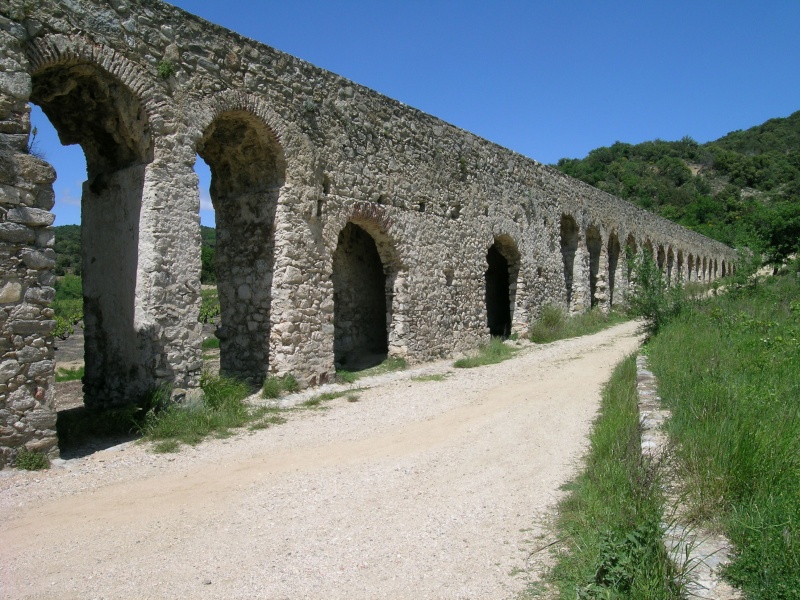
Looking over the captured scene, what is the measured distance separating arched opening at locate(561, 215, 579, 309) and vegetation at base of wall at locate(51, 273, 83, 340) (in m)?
16.0

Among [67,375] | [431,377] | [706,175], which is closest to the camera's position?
[431,377]

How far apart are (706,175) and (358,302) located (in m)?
64.2

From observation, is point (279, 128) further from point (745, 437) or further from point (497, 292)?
point (497, 292)

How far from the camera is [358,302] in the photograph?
40.6 feet

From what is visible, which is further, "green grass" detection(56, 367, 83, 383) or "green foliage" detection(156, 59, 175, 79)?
"green grass" detection(56, 367, 83, 383)

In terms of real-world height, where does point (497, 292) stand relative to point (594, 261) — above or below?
below

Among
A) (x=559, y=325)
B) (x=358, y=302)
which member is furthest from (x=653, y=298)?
(x=358, y=302)

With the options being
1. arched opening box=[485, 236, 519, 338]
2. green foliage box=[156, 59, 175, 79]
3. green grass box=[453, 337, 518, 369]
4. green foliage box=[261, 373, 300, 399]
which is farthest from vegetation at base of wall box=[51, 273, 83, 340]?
green foliage box=[156, 59, 175, 79]

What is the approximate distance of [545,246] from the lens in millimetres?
16266

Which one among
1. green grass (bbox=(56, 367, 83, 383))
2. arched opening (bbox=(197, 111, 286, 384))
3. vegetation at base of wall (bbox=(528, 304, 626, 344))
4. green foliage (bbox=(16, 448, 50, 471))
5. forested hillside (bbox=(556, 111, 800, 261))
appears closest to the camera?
green foliage (bbox=(16, 448, 50, 471))

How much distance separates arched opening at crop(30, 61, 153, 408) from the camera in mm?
7055

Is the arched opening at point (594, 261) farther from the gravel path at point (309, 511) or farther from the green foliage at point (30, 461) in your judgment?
the green foliage at point (30, 461)

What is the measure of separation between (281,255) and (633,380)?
5026 mm

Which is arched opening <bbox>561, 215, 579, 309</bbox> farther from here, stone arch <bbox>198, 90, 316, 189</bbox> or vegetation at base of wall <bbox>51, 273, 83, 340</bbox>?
vegetation at base of wall <bbox>51, 273, 83, 340</bbox>
